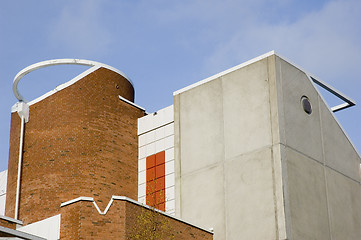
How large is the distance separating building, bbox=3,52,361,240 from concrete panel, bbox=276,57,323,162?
0.06 metres

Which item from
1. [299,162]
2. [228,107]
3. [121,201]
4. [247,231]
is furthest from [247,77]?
[121,201]

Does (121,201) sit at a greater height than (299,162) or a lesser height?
lesser

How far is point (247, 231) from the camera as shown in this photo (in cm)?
3000

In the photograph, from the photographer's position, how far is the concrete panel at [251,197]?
29.6 metres

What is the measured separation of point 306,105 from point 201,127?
202 inches

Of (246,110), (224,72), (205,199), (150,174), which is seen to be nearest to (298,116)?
(246,110)

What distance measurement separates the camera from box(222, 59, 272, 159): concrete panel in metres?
31.4

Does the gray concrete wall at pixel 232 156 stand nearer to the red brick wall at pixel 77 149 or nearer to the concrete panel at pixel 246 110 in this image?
the concrete panel at pixel 246 110

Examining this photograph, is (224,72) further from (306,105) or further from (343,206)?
(343,206)

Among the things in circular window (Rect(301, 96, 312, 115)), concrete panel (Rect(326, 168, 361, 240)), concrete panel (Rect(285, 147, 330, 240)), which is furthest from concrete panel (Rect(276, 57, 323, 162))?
concrete panel (Rect(326, 168, 361, 240))

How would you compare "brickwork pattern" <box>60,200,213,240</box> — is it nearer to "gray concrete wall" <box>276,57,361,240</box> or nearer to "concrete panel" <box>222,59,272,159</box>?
"concrete panel" <box>222,59,272,159</box>

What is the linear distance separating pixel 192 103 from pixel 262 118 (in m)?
4.54

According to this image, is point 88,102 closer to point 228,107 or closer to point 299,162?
point 228,107

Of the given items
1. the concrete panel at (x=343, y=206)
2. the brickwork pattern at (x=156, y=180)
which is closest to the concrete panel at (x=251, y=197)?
the concrete panel at (x=343, y=206)
